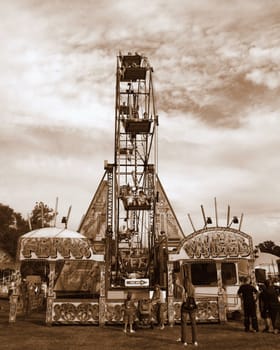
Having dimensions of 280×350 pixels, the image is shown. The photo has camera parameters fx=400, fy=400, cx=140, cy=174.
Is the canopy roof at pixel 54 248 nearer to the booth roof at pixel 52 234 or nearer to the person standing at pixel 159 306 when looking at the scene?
the booth roof at pixel 52 234

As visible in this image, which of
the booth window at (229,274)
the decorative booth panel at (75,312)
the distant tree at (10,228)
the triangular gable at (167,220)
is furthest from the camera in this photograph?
the distant tree at (10,228)

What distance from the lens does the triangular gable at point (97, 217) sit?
100.0 ft

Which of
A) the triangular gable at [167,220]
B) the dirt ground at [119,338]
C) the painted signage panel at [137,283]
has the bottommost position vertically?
the dirt ground at [119,338]

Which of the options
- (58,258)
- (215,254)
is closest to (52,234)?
(58,258)

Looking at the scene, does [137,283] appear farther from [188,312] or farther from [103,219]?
[103,219]

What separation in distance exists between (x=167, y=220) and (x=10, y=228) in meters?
27.2

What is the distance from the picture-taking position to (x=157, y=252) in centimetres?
2319

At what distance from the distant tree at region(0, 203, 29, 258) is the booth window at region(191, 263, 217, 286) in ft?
107

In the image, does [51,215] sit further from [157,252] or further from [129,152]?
[157,252]

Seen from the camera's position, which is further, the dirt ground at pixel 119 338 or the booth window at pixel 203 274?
the booth window at pixel 203 274

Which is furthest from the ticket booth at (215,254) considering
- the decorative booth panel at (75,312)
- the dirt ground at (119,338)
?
the decorative booth panel at (75,312)

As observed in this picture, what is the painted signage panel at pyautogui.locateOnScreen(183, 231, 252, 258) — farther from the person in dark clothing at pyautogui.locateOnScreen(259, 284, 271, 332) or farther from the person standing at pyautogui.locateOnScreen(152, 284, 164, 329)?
the person in dark clothing at pyautogui.locateOnScreen(259, 284, 271, 332)

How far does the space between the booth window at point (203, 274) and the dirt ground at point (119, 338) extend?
625cm

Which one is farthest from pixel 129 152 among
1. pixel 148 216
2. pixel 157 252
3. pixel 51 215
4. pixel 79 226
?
pixel 51 215
